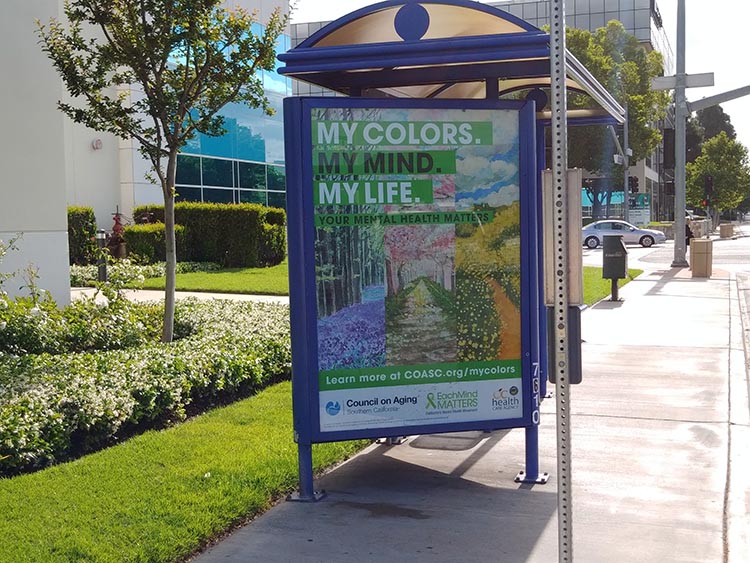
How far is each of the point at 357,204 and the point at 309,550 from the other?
2.00 m

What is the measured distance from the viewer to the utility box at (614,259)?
16.8m

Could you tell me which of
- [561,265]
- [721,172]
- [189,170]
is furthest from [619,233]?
[721,172]

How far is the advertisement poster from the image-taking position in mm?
5504

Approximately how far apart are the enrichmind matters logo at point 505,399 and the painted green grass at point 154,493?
1295 millimetres

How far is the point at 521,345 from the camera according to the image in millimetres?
5812

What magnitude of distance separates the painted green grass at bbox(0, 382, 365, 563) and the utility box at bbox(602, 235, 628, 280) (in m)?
11.0

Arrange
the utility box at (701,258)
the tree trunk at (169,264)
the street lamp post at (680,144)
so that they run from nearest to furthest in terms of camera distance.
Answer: the tree trunk at (169,264), the utility box at (701,258), the street lamp post at (680,144)

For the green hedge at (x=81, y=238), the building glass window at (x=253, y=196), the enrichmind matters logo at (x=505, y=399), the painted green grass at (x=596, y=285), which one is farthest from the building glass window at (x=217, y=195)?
the enrichmind matters logo at (x=505, y=399)

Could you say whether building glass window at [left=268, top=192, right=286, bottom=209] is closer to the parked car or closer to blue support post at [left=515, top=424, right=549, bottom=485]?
the parked car

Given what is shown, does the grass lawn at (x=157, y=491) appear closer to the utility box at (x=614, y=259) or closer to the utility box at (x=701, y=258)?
the utility box at (x=614, y=259)

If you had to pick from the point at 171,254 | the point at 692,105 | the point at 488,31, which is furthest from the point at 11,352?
the point at 692,105

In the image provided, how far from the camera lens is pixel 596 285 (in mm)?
20797

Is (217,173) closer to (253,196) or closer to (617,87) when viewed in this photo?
(253,196)

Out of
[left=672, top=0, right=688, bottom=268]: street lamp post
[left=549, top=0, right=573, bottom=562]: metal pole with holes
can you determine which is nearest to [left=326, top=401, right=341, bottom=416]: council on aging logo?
[left=549, top=0, right=573, bottom=562]: metal pole with holes
